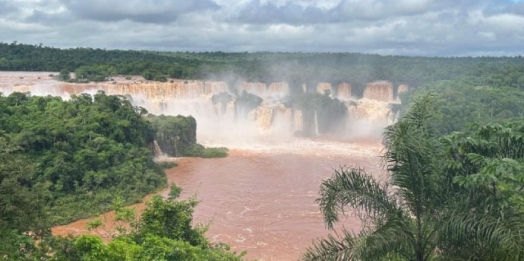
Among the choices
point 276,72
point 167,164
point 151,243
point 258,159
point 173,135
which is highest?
point 276,72

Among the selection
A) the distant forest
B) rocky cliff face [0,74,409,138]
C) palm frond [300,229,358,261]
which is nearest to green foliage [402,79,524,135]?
rocky cliff face [0,74,409,138]

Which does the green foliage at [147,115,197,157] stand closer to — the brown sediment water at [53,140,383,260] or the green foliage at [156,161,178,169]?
the brown sediment water at [53,140,383,260]

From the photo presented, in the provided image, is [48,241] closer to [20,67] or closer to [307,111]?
[307,111]

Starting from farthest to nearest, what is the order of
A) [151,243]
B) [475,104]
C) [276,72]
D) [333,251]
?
[276,72]
[475,104]
[151,243]
[333,251]

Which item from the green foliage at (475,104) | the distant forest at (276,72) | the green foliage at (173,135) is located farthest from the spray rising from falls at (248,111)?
the green foliage at (173,135)

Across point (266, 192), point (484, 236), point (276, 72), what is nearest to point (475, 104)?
point (266, 192)

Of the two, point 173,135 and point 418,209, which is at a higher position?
point 418,209

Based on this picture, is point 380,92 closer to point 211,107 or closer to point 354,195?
point 211,107
